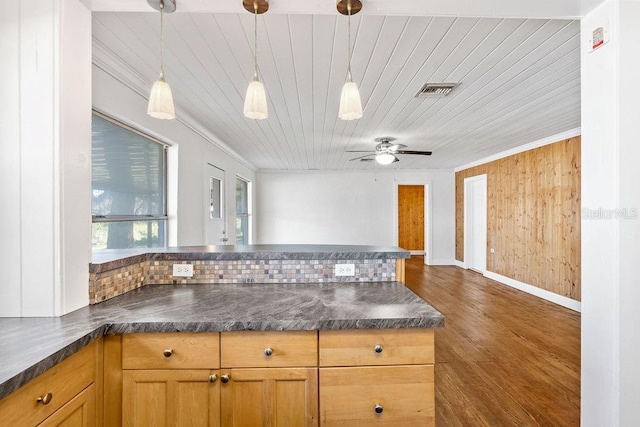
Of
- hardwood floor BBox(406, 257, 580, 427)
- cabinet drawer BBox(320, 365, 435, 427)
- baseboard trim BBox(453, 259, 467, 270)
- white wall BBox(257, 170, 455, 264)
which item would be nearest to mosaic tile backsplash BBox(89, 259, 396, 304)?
cabinet drawer BBox(320, 365, 435, 427)

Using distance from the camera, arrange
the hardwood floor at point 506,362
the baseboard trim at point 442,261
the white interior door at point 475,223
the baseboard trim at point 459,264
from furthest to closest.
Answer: the baseboard trim at point 442,261 → the baseboard trim at point 459,264 → the white interior door at point 475,223 → the hardwood floor at point 506,362

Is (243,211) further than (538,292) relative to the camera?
Yes

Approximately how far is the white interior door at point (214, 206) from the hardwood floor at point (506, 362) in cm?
294

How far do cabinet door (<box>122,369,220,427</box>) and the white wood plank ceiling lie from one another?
1.66 m

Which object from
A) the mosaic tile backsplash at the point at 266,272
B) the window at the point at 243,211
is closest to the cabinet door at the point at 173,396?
the mosaic tile backsplash at the point at 266,272

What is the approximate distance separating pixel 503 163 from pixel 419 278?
254cm

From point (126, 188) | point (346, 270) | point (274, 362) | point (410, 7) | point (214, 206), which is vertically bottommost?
point (274, 362)

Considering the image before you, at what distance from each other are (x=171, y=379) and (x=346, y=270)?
0.97 m

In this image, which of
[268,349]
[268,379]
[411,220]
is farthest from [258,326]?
[411,220]

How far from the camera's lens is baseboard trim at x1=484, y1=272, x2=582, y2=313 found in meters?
3.55

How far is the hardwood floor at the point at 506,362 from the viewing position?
1832 millimetres

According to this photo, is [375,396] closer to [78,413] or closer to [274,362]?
[274,362]

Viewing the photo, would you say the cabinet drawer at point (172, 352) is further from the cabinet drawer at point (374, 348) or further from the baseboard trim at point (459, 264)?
the baseboard trim at point (459, 264)

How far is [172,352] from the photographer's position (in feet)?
3.58
